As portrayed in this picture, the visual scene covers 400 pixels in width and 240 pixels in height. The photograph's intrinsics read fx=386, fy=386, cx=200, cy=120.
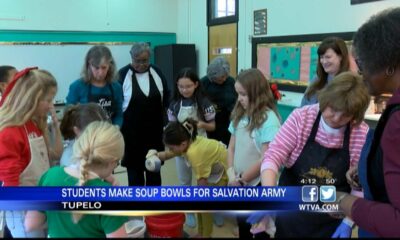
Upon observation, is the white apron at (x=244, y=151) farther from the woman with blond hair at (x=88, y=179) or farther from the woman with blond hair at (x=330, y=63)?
the woman with blond hair at (x=88, y=179)

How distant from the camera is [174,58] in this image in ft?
18.1

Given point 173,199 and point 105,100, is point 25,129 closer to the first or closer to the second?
point 173,199

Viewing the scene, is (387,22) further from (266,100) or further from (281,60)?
(281,60)

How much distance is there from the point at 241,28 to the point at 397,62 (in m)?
4.17

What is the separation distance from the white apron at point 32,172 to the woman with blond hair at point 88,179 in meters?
0.07

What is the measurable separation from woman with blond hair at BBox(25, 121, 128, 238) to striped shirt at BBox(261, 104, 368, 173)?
1.84 ft

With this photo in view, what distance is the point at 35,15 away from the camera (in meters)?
5.10

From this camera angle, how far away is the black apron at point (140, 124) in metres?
3.01

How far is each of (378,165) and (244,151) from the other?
1193 millimetres

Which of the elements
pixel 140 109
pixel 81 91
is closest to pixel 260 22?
pixel 140 109

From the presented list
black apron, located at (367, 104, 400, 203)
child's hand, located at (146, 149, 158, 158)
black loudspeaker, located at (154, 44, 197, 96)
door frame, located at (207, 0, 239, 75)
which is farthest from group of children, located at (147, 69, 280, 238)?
black loudspeaker, located at (154, 44, 197, 96)

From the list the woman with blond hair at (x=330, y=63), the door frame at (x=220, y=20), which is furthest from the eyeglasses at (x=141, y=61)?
the door frame at (x=220, y=20)

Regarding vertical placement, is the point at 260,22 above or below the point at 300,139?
above

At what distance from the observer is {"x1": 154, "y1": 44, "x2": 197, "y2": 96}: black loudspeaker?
5488mm
